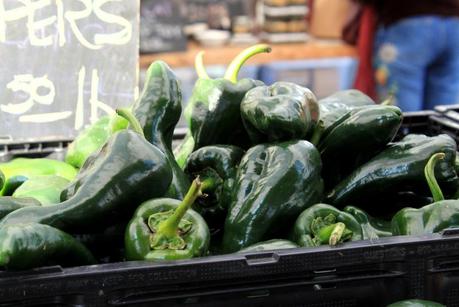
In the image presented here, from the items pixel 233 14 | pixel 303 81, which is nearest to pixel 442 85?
pixel 303 81

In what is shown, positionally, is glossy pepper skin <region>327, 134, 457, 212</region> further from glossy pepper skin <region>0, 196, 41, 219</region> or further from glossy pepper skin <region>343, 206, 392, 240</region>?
glossy pepper skin <region>0, 196, 41, 219</region>

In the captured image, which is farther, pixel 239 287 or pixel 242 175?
pixel 242 175

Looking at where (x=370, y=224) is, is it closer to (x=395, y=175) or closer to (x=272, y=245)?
(x=395, y=175)

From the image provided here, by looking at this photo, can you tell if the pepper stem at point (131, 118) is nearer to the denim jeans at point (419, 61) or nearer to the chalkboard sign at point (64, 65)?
the chalkboard sign at point (64, 65)

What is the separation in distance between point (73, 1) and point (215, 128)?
566 mm

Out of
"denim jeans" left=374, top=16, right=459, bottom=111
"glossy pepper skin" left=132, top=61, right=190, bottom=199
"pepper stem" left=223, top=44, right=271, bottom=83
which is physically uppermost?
"pepper stem" left=223, top=44, right=271, bottom=83

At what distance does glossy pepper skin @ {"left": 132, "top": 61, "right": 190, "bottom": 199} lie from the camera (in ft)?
4.50

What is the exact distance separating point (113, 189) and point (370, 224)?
1.40 ft

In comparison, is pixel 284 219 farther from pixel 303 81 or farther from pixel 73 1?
pixel 303 81

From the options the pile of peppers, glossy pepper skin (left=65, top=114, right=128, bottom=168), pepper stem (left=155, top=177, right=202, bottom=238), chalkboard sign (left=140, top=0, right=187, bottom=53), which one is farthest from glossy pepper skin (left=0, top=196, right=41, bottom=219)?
chalkboard sign (left=140, top=0, right=187, bottom=53)

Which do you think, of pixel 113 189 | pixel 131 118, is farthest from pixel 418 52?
pixel 113 189

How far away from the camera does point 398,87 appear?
353 centimetres

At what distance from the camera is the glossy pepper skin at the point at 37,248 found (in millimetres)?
991

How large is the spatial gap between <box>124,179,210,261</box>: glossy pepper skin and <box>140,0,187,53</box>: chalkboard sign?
3.03m
